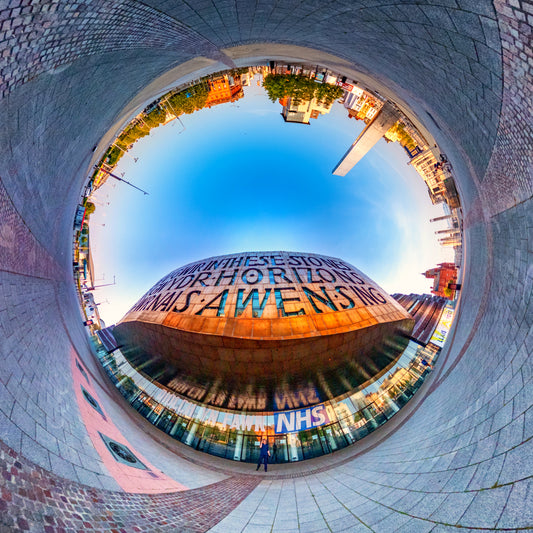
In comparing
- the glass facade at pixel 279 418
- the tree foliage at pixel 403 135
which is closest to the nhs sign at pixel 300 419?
the glass facade at pixel 279 418

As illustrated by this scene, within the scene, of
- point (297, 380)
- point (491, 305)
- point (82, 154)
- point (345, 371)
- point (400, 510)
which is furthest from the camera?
point (345, 371)

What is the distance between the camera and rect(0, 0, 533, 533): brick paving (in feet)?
12.2

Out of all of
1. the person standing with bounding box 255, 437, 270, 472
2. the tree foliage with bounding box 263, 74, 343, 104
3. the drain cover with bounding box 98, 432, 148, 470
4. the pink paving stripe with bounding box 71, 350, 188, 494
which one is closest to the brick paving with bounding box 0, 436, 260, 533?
the pink paving stripe with bounding box 71, 350, 188, 494

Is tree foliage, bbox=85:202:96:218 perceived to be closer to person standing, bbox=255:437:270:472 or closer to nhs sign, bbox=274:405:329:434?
nhs sign, bbox=274:405:329:434

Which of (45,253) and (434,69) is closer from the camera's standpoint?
(434,69)

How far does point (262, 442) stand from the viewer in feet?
46.9

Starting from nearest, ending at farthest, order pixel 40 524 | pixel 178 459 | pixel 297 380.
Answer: pixel 40 524, pixel 178 459, pixel 297 380

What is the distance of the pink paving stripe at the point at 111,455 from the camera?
21.1ft

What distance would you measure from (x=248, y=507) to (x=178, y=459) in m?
7.09

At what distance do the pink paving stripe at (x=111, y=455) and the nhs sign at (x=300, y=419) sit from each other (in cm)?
853

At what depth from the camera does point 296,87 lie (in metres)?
20.4

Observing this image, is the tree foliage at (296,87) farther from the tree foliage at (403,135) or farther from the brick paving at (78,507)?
the brick paving at (78,507)

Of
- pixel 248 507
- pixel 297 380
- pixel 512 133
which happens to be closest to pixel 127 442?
pixel 248 507

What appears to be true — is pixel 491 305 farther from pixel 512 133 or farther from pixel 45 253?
pixel 45 253
